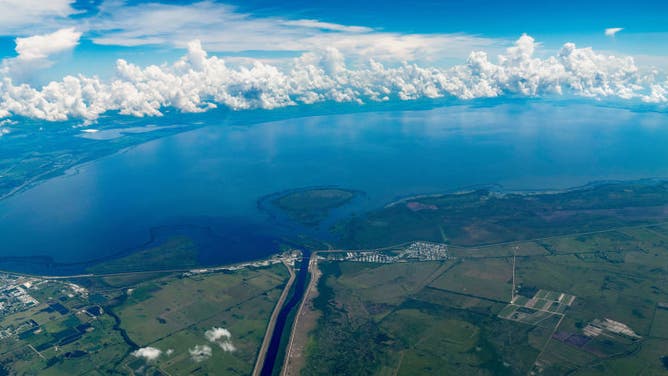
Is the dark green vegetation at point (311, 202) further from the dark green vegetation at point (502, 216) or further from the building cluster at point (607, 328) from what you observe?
the building cluster at point (607, 328)

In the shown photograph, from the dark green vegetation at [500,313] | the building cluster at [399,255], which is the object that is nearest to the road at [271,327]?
the dark green vegetation at [500,313]

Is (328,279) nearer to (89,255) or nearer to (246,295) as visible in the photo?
(246,295)

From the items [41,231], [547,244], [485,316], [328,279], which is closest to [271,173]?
[41,231]

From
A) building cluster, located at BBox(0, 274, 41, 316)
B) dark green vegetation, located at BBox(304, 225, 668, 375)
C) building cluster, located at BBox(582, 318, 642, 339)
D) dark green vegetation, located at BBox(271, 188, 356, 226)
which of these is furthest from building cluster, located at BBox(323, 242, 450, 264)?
building cluster, located at BBox(0, 274, 41, 316)

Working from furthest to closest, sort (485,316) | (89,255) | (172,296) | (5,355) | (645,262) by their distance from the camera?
(89,255) → (645,262) → (172,296) → (485,316) → (5,355)

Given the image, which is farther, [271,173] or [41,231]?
[271,173]

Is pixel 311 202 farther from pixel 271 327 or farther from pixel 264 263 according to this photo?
pixel 271 327

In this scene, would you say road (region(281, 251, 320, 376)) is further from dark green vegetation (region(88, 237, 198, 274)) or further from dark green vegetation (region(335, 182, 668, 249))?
dark green vegetation (region(88, 237, 198, 274))
